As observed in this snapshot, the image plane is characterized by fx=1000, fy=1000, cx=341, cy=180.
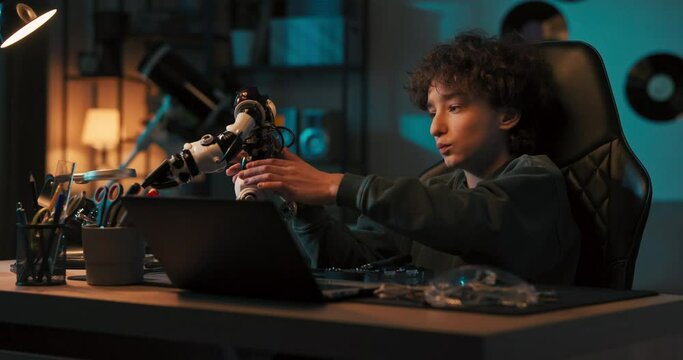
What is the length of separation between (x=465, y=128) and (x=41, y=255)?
0.72 m

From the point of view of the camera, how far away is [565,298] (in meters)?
1.09

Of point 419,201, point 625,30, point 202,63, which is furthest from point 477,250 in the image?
point 202,63

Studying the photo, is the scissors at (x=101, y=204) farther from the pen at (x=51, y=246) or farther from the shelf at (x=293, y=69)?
the shelf at (x=293, y=69)

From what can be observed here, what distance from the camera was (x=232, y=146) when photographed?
1229 millimetres

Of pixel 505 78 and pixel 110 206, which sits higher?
pixel 505 78

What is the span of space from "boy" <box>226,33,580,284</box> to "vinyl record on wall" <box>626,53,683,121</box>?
2536 mm

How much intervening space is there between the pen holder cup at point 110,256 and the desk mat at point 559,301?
1.09 ft

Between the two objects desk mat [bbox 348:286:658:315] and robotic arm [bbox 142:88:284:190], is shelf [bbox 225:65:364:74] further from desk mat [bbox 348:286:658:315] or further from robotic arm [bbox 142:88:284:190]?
desk mat [bbox 348:286:658:315]

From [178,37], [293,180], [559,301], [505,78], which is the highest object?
[178,37]

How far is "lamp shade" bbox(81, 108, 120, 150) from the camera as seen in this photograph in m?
5.05

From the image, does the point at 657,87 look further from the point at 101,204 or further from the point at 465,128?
the point at 101,204

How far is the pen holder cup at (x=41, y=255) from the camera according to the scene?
4.08 feet

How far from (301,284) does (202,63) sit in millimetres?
4123

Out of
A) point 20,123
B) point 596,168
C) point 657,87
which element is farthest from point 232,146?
point 20,123
